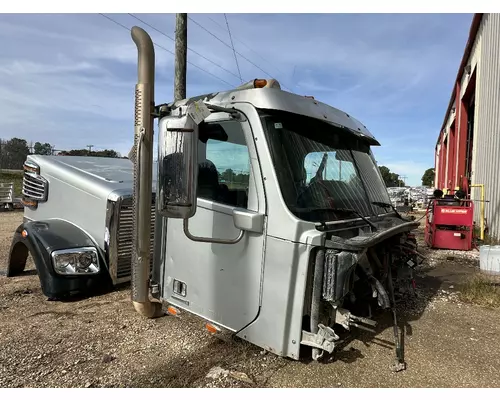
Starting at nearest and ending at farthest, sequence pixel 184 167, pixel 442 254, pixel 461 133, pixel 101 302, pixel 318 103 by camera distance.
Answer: pixel 184 167
pixel 318 103
pixel 101 302
pixel 442 254
pixel 461 133

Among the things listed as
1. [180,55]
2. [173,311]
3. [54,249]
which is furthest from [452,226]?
[54,249]

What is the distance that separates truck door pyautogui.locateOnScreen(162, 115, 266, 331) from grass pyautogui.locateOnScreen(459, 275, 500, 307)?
3.19 metres

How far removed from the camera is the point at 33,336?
314 cm

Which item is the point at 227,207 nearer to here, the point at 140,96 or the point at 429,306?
the point at 140,96

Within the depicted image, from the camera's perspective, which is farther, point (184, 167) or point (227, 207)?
point (227, 207)

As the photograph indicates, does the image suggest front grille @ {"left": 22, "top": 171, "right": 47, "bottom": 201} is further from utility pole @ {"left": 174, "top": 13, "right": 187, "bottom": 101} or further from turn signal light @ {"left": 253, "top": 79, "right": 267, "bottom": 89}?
→ utility pole @ {"left": 174, "top": 13, "right": 187, "bottom": 101}

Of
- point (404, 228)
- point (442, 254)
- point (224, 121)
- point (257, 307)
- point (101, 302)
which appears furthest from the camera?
point (442, 254)

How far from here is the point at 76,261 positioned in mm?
3770

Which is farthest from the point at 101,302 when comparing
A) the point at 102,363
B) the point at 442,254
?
the point at 442,254

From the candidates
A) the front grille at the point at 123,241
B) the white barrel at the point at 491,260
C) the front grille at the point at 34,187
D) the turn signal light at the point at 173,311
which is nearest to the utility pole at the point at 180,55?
the front grille at the point at 34,187

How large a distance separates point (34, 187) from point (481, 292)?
566 centimetres

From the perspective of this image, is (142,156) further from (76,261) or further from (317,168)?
(76,261)

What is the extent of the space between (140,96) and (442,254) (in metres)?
7.09

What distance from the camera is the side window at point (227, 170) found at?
8.95 feet
